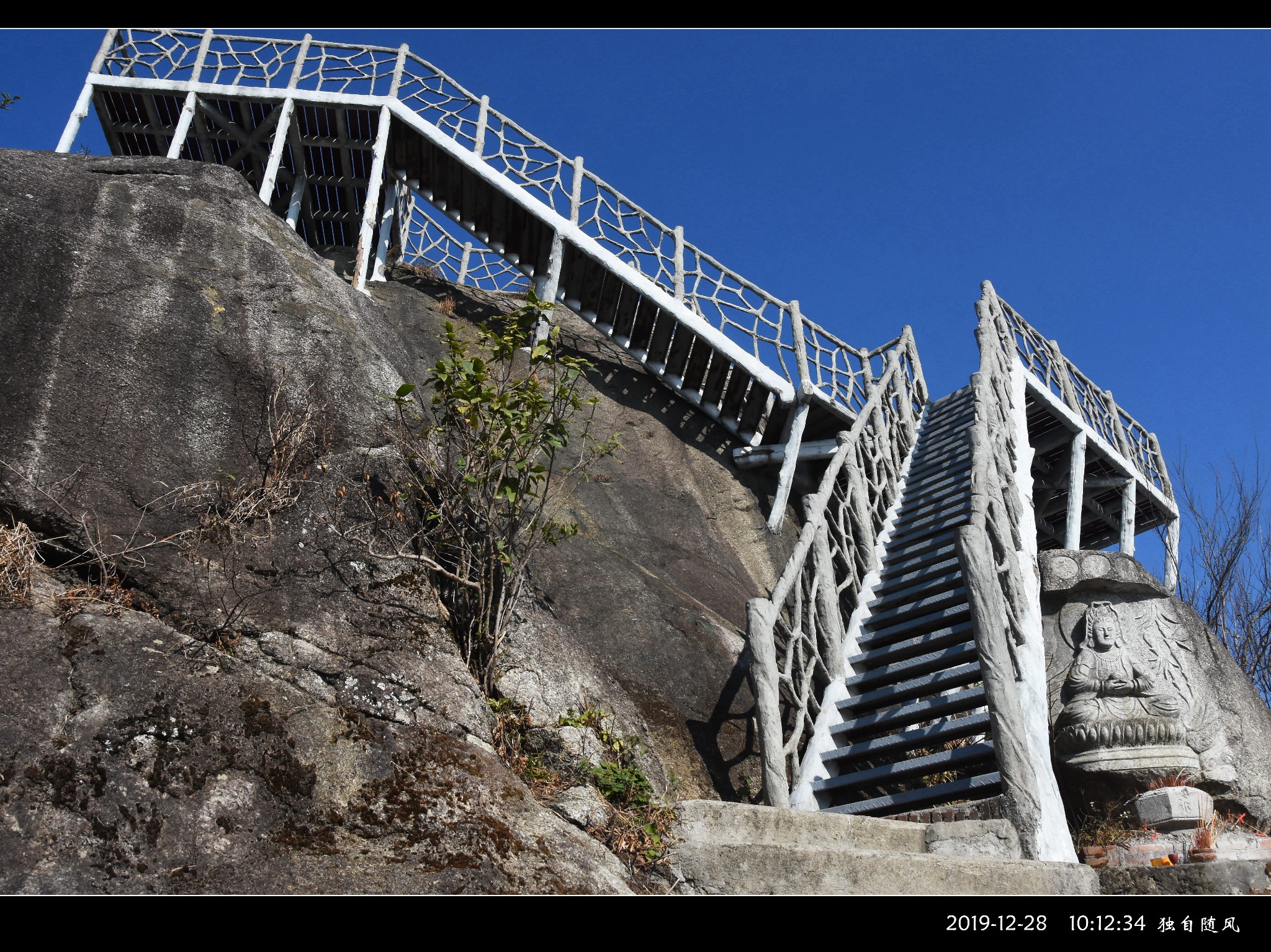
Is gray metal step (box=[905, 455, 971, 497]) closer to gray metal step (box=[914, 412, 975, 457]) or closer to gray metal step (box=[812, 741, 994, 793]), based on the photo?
gray metal step (box=[914, 412, 975, 457])

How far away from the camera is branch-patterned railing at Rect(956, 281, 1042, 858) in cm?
561

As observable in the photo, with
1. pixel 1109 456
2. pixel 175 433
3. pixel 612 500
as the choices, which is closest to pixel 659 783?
pixel 175 433

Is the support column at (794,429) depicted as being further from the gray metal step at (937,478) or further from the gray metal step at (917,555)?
the gray metal step at (917,555)

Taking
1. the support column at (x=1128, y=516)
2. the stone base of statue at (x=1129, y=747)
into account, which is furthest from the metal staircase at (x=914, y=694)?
the support column at (x=1128, y=516)

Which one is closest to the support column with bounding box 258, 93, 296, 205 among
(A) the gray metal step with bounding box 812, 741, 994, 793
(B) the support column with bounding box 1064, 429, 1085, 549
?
(A) the gray metal step with bounding box 812, 741, 994, 793

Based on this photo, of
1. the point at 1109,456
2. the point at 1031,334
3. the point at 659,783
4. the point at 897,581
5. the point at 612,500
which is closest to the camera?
the point at 659,783

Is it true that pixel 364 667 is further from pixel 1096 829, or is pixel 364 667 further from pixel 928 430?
pixel 928 430

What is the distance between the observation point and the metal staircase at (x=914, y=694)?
6.12 m

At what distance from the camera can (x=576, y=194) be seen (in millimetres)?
12500

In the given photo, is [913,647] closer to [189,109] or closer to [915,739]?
[915,739]

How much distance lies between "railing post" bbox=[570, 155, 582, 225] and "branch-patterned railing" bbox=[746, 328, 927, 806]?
433 cm

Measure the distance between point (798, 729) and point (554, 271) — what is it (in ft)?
24.2

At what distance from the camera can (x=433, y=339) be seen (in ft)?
40.0

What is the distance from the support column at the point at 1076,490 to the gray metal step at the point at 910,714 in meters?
7.24
